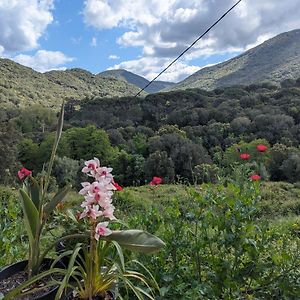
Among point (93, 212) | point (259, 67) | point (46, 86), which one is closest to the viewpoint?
point (93, 212)

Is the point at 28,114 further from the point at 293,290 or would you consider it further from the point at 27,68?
the point at 293,290

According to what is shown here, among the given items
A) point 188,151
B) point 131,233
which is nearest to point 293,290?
point 131,233

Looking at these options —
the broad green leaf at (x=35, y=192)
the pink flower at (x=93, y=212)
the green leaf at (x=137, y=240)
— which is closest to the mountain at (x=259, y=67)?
the broad green leaf at (x=35, y=192)

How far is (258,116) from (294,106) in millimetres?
4172

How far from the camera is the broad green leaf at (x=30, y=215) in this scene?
5.18 feet

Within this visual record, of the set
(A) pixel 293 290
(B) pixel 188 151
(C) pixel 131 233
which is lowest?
(B) pixel 188 151

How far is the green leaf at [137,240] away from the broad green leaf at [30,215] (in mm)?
317

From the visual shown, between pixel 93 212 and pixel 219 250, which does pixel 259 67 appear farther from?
pixel 93 212

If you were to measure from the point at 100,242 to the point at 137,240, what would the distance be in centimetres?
19

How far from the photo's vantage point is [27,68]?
75.1 m

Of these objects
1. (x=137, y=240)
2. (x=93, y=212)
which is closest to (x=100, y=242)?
(x=137, y=240)

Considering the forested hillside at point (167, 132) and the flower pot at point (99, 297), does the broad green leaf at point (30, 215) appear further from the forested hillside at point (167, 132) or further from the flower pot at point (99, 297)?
the forested hillside at point (167, 132)

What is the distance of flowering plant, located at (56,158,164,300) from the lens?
1376 millimetres

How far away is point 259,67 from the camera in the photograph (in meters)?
84.8
